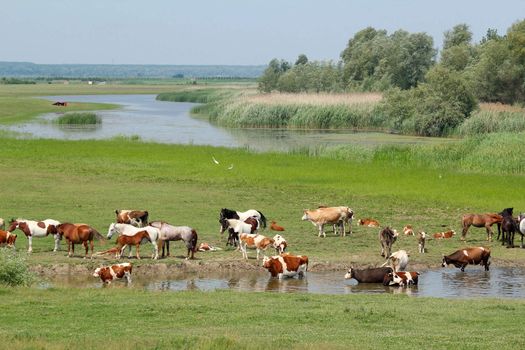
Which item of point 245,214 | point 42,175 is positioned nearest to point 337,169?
point 42,175

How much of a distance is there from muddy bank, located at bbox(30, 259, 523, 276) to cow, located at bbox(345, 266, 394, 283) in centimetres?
149

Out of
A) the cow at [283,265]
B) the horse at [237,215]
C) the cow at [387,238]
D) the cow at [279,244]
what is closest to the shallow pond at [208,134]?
the horse at [237,215]

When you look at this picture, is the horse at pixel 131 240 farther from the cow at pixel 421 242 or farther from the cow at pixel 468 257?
the cow at pixel 468 257

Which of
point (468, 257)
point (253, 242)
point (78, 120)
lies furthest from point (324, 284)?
point (78, 120)

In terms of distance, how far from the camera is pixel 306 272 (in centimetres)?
2370

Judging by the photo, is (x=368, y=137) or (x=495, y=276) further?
(x=368, y=137)

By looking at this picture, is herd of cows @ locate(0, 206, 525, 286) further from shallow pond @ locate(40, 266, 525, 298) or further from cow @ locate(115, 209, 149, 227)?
shallow pond @ locate(40, 266, 525, 298)

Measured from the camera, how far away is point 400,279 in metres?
22.3

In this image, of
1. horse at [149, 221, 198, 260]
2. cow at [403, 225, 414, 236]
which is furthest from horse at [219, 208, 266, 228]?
cow at [403, 225, 414, 236]

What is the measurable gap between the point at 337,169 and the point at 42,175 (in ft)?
42.8

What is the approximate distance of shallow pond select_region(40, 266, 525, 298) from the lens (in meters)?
21.8

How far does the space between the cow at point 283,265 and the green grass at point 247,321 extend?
2.91m

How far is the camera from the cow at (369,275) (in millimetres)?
22719

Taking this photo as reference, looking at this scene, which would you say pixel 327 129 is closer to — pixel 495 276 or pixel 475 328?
pixel 495 276
